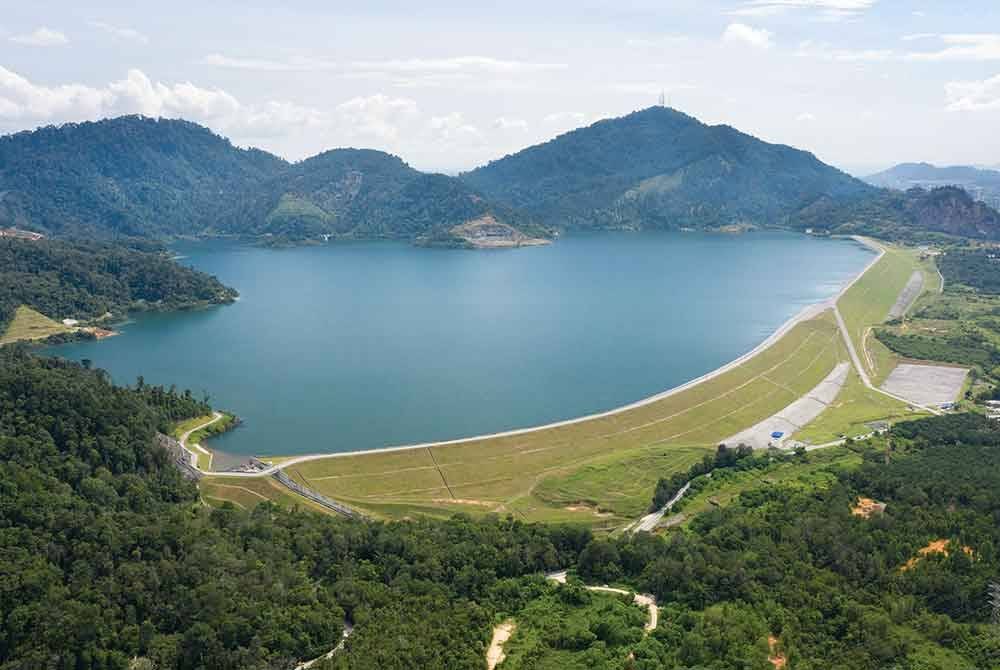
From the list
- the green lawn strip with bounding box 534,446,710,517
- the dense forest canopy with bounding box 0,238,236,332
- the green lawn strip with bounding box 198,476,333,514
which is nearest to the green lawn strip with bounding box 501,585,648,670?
the green lawn strip with bounding box 534,446,710,517

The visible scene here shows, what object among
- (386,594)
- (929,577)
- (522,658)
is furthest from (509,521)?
(929,577)

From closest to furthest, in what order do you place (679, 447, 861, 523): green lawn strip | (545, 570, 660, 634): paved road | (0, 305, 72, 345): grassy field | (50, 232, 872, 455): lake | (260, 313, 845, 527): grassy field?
(545, 570, 660, 634): paved road
(679, 447, 861, 523): green lawn strip
(260, 313, 845, 527): grassy field
(50, 232, 872, 455): lake
(0, 305, 72, 345): grassy field

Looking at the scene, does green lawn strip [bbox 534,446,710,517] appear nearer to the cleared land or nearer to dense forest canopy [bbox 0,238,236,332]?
the cleared land

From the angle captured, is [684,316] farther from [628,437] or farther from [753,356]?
[628,437]

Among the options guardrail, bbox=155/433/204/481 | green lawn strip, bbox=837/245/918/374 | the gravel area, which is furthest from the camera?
the gravel area

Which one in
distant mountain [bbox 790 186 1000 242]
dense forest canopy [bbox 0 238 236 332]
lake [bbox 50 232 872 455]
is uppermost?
distant mountain [bbox 790 186 1000 242]

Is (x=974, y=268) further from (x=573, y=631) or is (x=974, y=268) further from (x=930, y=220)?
(x=573, y=631)

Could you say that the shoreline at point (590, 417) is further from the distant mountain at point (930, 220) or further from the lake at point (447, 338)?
the distant mountain at point (930, 220)

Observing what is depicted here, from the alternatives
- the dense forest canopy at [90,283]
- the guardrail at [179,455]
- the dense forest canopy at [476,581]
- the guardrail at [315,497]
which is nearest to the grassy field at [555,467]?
the guardrail at [315,497]
